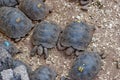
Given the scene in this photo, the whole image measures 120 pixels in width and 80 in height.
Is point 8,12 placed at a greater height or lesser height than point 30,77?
greater

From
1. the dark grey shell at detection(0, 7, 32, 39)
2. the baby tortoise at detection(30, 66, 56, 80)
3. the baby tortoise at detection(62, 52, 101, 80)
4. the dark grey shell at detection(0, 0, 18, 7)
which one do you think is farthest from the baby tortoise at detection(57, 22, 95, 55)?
the dark grey shell at detection(0, 0, 18, 7)

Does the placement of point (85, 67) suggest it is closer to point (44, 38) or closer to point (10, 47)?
point (44, 38)

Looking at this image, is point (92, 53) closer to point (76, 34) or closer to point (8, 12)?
point (76, 34)

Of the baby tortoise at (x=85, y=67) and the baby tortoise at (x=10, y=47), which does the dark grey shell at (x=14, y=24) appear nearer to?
the baby tortoise at (x=10, y=47)

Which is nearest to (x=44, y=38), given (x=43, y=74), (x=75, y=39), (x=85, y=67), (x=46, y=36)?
(x=46, y=36)

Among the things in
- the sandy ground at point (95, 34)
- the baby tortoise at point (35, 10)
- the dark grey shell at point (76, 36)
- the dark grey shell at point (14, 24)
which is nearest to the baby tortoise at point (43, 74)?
the sandy ground at point (95, 34)

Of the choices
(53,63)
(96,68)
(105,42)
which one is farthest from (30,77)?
(105,42)

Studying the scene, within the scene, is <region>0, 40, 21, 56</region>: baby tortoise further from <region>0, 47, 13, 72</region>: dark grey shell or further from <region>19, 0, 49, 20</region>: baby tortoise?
<region>19, 0, 49, 20</region>: baby tortoise
